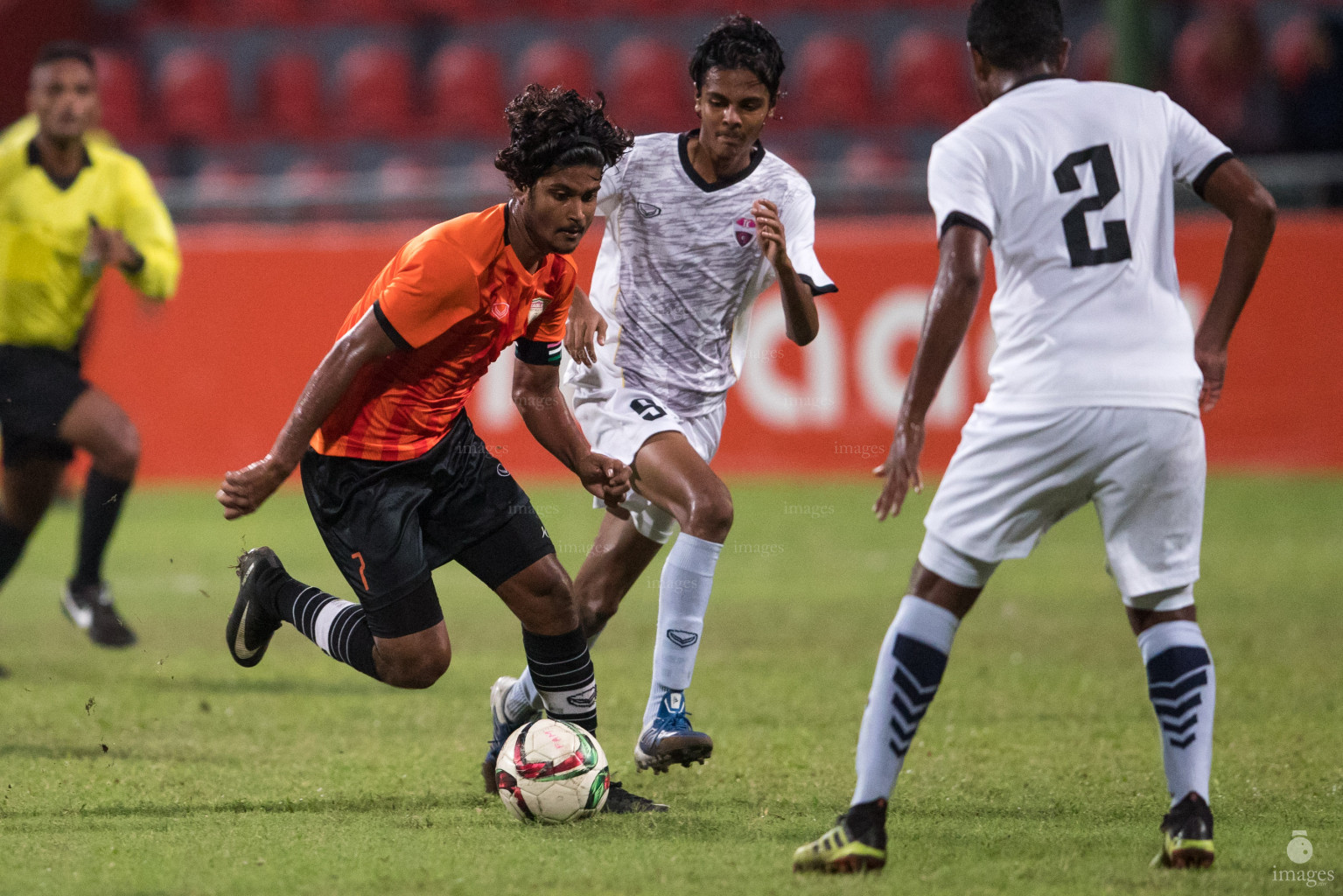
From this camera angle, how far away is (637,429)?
16.8 ft

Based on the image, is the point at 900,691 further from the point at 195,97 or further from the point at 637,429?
the point at 195,97

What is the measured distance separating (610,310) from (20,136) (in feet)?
12.3

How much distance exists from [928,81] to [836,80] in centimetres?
88

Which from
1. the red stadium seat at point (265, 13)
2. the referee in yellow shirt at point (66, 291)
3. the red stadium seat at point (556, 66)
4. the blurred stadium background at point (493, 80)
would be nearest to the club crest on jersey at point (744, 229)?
the referee in yellow shirt at point (66, 291)

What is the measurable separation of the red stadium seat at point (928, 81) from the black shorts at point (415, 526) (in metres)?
10.7

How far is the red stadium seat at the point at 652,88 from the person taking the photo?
589 inches

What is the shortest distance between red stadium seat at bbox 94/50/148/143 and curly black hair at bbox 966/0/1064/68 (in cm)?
1337

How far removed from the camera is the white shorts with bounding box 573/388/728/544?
5094 millimetres

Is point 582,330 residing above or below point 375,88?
above

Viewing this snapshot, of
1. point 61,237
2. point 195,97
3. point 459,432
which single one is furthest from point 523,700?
point 195,97

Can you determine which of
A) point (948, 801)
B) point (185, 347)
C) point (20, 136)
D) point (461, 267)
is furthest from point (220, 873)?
point (185, 347)

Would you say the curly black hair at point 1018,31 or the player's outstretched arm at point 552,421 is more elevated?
the curly black hair at point 1018,31

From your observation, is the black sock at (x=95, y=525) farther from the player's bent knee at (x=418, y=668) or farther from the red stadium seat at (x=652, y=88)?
the red stadium seat at (x=652, y=88)

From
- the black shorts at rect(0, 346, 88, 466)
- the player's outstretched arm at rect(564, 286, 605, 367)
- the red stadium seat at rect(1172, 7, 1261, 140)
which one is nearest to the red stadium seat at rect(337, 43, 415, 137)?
the red stadium seat at rect(1172, 7, 1261, 140)
